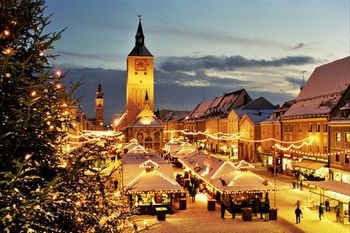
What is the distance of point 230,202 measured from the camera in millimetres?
26125

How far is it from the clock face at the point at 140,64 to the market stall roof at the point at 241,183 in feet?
260

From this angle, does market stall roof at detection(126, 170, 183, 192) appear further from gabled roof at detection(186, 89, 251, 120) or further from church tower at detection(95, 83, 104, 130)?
church tower at detection(95, 83, 104, 130)

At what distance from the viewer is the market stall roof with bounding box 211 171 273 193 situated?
2512cm

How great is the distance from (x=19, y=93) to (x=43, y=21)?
1.33m

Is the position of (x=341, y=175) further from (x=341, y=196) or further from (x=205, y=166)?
(x=341, y=196)

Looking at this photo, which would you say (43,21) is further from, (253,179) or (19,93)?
(253,179)

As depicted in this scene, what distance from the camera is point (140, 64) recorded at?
104 m

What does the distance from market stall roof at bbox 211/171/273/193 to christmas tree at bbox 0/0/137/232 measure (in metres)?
17.8

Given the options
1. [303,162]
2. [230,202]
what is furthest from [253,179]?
[303,162]

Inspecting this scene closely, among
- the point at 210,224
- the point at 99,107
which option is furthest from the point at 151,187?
the point at 99,107

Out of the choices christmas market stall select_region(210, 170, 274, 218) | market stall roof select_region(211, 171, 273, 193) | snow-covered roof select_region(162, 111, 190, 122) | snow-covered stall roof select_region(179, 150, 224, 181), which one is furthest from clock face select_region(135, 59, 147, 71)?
market stall roof select_region(211, 171, 273, 193)

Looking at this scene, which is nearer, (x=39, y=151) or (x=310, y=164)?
(x=39, y=151)

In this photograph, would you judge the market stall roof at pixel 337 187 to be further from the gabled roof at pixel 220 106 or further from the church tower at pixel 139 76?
the church tower at pixel 139 76

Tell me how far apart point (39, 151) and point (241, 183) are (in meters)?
19.9
